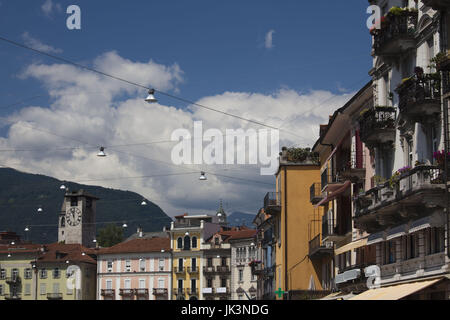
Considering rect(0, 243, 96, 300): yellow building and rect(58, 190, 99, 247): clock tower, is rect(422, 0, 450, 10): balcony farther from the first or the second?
rect(58, 190, 99, 247): clock tower

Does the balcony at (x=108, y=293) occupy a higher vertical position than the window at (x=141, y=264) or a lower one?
lower

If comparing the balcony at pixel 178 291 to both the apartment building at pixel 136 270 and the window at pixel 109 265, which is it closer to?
the apartment building at pixel 136 270

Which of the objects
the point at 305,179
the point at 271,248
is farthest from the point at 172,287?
the point at 305,179

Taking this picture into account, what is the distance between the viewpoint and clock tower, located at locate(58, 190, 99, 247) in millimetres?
192625

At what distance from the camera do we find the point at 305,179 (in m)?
59.2

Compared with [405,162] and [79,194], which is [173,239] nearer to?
[79,194]

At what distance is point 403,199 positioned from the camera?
91.9 feet

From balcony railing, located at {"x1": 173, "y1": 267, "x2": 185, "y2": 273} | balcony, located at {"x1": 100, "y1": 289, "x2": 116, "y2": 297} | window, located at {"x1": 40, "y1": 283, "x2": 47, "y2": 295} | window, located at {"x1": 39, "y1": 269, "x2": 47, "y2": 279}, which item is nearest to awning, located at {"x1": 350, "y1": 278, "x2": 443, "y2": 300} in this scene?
balcony railing, located at {"x1": 173, "y1": 267, "x2": 185, "y2": 273}

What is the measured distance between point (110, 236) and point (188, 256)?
6474 cm

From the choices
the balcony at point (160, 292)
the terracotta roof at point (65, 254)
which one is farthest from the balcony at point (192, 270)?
the terracotta roof at point (65, 254)

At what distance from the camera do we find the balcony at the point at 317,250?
4959 cm

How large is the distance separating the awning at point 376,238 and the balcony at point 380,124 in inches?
148

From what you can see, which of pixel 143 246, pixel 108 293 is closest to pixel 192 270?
pixel 143 246

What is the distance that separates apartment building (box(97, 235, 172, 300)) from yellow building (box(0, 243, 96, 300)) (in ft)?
7.74
